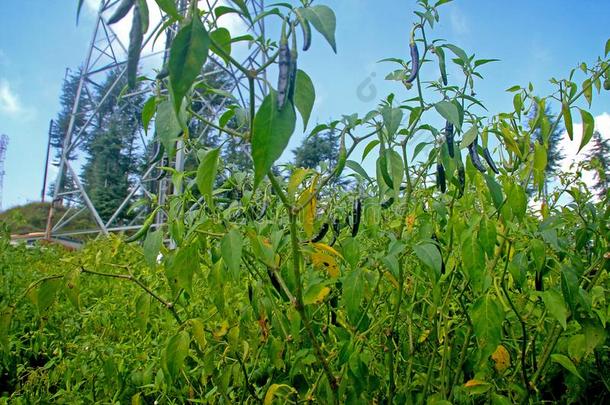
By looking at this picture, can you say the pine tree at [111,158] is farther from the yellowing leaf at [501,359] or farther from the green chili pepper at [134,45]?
the green chili pepper at [134,45]

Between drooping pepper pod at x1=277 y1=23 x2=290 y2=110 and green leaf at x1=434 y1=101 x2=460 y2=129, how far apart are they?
26cm

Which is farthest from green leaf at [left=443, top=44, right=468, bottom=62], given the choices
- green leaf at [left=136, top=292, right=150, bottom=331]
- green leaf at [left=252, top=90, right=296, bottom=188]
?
green leaf at [left=136, top=292, right=150, bottom=331]

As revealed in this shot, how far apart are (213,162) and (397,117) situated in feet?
0.82

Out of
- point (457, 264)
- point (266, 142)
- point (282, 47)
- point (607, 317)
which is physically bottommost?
point (607, 317)

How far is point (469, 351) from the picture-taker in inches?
47.9

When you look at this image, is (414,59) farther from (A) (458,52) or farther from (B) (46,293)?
(B) (46,293)

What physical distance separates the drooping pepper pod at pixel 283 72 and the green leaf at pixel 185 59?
0.28ft

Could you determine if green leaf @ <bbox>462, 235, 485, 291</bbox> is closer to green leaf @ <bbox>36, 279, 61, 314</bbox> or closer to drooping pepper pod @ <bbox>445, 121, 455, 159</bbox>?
drooping pepper pod @ <bbox>445, 121, 455, 159</bbox>

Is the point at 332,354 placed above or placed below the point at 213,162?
below

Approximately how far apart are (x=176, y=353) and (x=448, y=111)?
0.59 metres

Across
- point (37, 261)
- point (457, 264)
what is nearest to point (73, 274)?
point (457, 264)

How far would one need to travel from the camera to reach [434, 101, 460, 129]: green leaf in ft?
2.16

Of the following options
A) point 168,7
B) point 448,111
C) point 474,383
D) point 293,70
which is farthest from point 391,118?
point 474,383

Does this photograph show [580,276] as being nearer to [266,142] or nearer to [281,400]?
[281,400]
